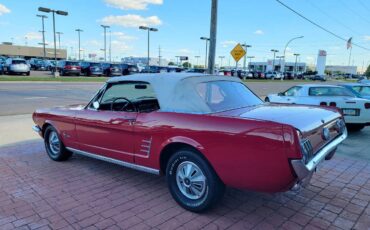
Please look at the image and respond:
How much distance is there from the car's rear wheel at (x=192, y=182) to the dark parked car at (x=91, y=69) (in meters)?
36.0

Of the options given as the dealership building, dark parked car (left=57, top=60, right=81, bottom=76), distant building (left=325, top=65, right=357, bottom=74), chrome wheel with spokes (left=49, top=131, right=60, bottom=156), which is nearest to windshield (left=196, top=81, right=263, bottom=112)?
chrome wheel with spokes (left=49, top=131, right=60, bottom=156)

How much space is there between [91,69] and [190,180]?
3627 centimetres

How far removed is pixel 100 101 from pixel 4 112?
24.5ft

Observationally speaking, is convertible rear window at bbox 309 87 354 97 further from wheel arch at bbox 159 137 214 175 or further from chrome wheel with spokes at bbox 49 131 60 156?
chrome wheel with spokes at bbox 49 131 60 156

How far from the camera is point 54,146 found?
536cm

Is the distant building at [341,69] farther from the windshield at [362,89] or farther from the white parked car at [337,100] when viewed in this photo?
the white parked car at [337,100]

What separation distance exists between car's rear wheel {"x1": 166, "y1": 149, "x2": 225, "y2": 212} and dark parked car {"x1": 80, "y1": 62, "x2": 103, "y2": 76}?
36.0 metres

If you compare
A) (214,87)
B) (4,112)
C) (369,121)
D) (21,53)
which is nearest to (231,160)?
(214,87)

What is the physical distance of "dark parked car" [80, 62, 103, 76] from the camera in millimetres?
37375

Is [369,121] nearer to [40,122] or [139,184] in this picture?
[139,184]

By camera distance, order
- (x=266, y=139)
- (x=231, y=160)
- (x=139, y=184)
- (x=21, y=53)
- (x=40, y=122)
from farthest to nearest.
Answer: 1. (x=21, y=53)
2. (x=40, y=122)
3. (x=139, y=184)
4. (x=231, y=160)
5. (x=266, y=139)

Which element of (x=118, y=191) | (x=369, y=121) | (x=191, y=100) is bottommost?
(x=118, y=191)

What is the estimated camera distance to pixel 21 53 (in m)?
96.6

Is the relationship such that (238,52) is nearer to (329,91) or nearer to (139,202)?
(329,91)
